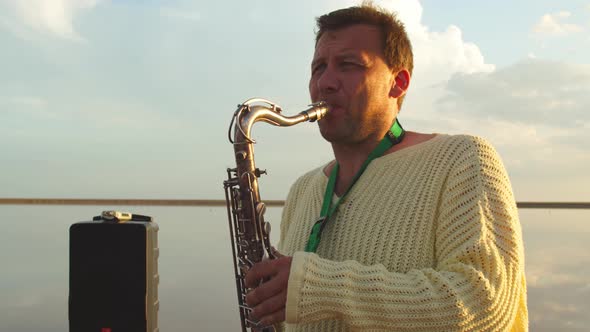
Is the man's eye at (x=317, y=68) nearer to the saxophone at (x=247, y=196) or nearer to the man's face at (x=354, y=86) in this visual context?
the man's face at (x=354, y=86)

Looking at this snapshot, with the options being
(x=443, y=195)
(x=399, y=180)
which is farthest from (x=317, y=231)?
(x=443, y=195)

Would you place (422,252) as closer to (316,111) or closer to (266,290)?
(266,290)

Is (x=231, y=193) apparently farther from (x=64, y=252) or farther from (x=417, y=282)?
(x=64, y=252)

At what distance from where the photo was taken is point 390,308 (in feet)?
4.58

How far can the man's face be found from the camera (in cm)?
195

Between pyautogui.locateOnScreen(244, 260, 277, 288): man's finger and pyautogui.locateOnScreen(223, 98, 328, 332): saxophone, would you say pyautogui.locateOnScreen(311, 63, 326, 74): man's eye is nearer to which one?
pyautogui.locateOnScreen(223, 98, 328, 332): saxophone

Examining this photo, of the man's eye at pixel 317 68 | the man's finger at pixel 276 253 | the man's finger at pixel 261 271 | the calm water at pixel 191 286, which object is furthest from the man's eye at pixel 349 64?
the calm water at pixel 191 286

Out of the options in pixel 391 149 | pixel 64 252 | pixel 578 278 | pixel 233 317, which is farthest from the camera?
pixel 64 252

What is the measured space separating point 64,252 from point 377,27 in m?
6.34

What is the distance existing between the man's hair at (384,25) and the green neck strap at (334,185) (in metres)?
0.17

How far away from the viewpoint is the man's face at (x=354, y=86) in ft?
6.38

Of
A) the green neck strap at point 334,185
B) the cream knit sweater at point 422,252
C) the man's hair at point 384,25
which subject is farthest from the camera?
the man's hair at point 384,25

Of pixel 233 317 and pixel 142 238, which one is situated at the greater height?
pixel 142 238

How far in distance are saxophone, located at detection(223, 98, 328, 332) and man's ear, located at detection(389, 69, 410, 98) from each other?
0.97 feet
